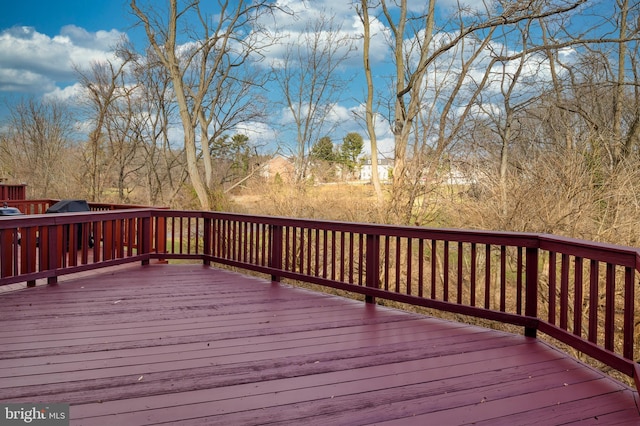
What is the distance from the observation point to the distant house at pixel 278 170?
38.3ft

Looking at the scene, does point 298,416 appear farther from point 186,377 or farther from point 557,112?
point 557,112

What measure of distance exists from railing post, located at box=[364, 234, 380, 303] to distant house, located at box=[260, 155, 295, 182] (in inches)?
270

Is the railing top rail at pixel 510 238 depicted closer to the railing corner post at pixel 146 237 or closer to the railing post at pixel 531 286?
the railing post at pixel 531 286

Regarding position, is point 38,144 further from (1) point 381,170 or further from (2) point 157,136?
(1) point 381,170

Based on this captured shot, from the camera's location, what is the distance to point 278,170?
1442cm

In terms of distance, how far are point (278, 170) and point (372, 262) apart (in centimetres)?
1022

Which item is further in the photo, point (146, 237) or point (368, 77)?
point (368, 77)

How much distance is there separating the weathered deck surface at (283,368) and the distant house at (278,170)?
7.33m

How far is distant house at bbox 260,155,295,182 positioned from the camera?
1166 cm

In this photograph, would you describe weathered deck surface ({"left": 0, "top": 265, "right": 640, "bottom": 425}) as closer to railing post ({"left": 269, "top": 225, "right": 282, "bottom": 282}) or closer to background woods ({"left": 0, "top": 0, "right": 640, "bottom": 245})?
railing post ({"left": 269, "top": 225, "right": 282, "bottom": 282})

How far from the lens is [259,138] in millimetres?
17906

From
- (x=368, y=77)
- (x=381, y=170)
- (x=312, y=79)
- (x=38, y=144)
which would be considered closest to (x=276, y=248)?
(x=381, y=170)

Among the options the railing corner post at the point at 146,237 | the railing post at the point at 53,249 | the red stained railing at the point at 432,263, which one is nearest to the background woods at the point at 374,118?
the red stained railing at the point at 432,263

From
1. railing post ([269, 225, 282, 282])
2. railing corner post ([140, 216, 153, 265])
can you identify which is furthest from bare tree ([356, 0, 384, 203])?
railing post ([269, 225, 282, 282])
